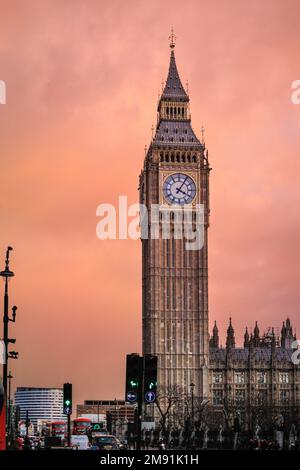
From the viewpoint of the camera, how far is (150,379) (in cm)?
3394

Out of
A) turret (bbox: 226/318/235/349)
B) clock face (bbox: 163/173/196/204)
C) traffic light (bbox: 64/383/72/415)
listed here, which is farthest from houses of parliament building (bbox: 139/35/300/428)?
traffic light (bbox: 64/383/72/415)

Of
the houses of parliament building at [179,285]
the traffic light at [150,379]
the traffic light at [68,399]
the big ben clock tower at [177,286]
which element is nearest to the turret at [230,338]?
the houses of parliament building at [179,285]

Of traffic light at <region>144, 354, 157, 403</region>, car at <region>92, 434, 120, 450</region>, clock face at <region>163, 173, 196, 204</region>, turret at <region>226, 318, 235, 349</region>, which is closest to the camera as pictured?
traffic light at <region>144, 354, 157, 403</region>

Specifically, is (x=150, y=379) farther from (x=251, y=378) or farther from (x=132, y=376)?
(x=251, y=378)

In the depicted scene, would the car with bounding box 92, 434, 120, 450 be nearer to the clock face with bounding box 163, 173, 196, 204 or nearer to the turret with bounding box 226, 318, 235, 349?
the clock face with bounding box 163, 173, 196, 204

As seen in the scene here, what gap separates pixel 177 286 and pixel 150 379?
134m

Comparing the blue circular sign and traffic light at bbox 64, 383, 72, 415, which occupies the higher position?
traffic light at bbox 64, 383, 72, 415

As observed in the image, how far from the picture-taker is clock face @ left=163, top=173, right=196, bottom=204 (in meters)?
167

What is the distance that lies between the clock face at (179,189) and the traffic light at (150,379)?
132773 millimetres

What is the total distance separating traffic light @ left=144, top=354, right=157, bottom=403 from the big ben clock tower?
131469 millimetres

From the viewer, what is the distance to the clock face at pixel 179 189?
548 ft

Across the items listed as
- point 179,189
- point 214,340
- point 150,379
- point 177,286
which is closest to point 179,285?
point 177,286

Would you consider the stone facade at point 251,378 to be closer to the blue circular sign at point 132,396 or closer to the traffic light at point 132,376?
the blue circular sign at point 132,396
